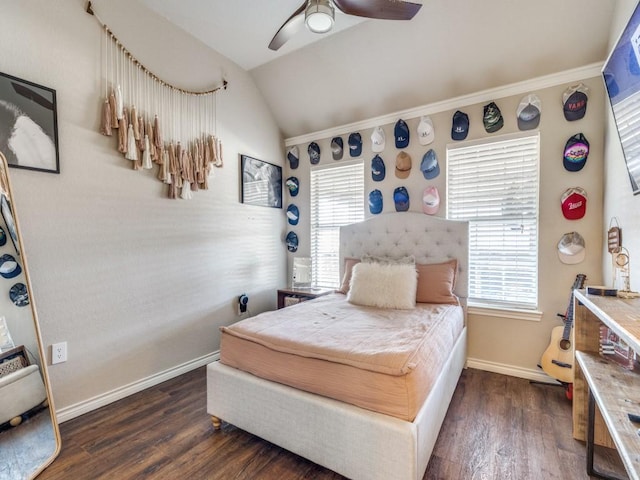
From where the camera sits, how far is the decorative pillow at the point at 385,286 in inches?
98.2

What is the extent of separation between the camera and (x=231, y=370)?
1819mm

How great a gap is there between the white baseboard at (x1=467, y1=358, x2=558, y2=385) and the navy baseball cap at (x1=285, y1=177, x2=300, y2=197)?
266cm

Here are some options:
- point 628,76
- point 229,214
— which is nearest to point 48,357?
point 229,214

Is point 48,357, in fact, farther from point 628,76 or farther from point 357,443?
point 628,76

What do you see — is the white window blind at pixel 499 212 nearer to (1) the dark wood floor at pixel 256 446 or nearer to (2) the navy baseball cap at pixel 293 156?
(1) the dark wood floor at pixel 256 446

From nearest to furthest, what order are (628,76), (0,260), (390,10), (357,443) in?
(357,443) → (628,76) → (0,260) → (390,10)

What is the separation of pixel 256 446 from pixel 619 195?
279 cm

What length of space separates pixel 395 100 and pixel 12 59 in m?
2.94

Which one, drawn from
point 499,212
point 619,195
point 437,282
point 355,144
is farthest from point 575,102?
point 355,144

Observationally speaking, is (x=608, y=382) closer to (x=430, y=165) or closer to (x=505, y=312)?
(x=505, y=312)

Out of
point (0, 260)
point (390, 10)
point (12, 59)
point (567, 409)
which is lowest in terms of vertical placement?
point (567, 409)

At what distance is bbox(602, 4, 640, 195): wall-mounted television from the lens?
1409 mm

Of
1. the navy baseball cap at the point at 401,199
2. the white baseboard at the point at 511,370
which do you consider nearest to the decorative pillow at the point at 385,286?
the navy baseball cap at the point at 401,199

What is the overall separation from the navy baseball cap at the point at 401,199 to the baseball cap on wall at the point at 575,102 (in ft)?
4.61
